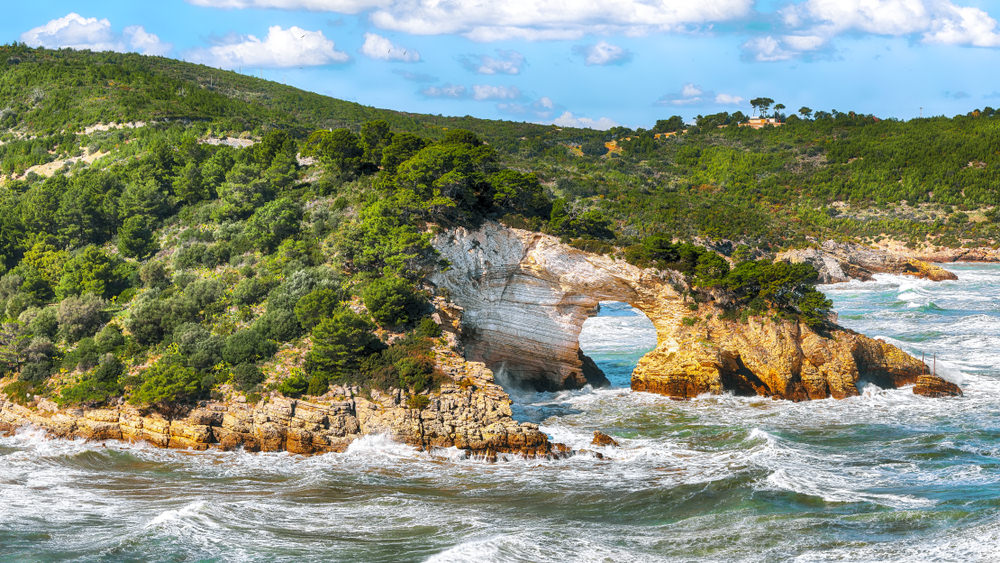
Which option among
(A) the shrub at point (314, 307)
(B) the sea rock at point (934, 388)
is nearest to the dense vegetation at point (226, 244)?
(A) the shrub at point (314, 307)

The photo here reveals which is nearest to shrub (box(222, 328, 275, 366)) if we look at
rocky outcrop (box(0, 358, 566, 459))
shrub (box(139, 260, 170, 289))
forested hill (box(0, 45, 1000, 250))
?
rocky outcrop (box(0, 358, 566, 459))

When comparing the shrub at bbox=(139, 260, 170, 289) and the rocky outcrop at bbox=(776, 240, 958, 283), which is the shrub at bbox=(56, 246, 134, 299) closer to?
the shrub at bbox=(139, 260, 170, 289)

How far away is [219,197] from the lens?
48.9 m

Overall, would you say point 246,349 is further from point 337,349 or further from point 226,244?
point 226,244

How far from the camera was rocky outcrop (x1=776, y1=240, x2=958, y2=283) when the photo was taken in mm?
83625

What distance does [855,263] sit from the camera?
88.4 m

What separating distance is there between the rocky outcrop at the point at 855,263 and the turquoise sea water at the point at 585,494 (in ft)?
158

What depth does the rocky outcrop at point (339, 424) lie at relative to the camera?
3073 centimetres

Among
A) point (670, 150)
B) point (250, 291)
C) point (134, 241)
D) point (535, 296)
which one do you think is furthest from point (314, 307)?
point (670, 150)

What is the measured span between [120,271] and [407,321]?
59.7ft

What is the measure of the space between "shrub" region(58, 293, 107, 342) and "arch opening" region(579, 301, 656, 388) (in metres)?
25.6

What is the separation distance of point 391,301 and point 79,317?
16123 mm

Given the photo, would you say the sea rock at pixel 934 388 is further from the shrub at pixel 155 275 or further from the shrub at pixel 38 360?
the shrub at pixel 38 360

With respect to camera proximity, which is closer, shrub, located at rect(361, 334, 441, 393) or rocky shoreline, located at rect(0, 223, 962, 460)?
shrub, located at rect(361, 334, 441, 393)
